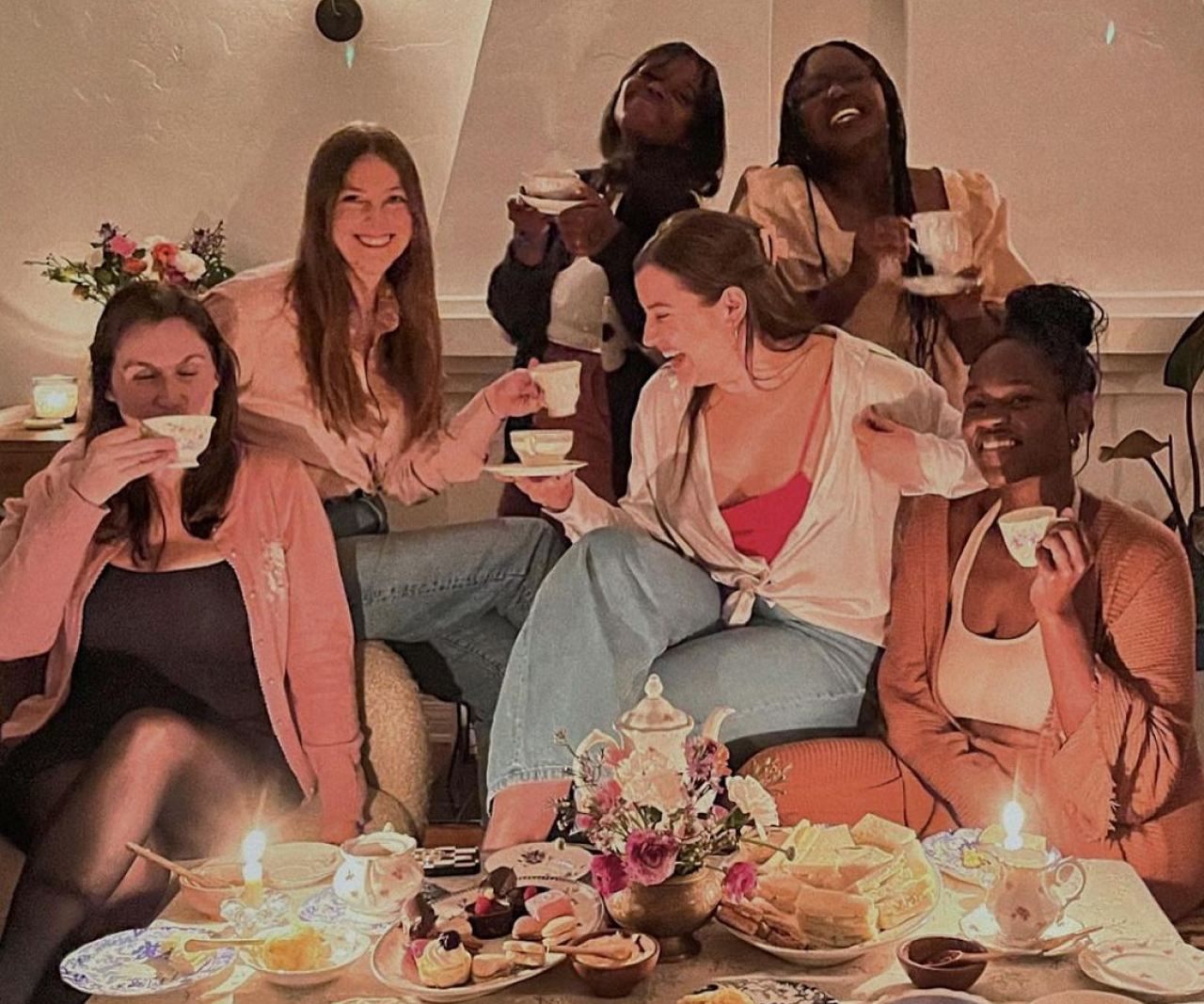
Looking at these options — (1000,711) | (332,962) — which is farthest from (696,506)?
(332,962)

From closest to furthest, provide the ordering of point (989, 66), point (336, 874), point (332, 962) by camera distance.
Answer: point (332, 962)
point (336, 874)
point (989, 66)

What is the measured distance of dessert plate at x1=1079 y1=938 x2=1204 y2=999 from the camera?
6.54 feet

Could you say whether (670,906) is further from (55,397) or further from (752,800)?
(55,397)

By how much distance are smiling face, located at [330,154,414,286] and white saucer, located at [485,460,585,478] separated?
42 centimetres

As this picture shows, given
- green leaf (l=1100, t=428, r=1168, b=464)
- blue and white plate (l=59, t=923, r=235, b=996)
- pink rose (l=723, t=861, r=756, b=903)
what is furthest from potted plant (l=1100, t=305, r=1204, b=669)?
blue and white plate (l=59, t=923, r=235, b=996)

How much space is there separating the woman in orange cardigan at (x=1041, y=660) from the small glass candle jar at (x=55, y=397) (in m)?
1.45

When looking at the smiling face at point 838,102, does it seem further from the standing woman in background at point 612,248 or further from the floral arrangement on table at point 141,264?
the floral arrangement on table at point 141,264

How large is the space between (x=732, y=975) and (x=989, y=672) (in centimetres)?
85

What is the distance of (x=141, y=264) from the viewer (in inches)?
106

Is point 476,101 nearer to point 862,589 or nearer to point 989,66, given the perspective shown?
point 989,66

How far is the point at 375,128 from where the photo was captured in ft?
8.74

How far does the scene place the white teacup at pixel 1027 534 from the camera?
2656 mm

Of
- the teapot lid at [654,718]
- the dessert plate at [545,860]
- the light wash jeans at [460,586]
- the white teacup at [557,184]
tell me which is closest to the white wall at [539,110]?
the white teacup at [557,184]

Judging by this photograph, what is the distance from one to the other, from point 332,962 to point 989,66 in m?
1.87
